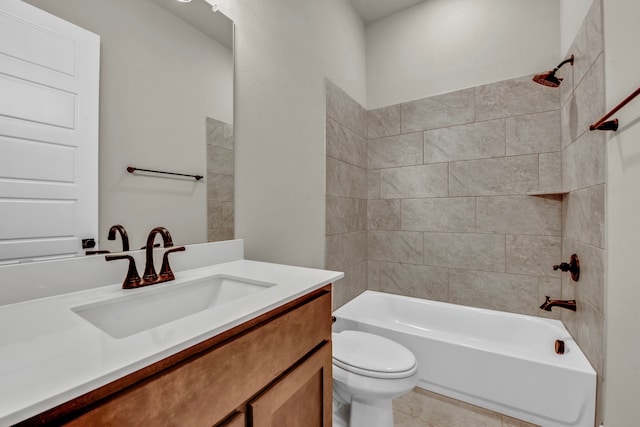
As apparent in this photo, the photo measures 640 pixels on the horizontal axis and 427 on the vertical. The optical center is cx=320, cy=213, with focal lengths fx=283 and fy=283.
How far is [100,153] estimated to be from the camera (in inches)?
37.0

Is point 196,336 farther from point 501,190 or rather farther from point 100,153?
point 501,190

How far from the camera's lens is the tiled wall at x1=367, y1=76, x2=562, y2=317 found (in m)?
2.02

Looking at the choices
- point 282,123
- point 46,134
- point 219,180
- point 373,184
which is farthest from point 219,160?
point 373,184

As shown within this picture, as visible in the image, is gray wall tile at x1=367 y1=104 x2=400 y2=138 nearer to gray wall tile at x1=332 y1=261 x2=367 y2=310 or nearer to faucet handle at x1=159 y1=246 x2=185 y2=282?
gray wall tile at x1=332 y1=261 x2=367 y2=310

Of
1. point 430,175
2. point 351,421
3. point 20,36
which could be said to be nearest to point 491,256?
point 430,175

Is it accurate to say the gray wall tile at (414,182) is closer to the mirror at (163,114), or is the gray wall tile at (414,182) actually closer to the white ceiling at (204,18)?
the mirror at (163,114)

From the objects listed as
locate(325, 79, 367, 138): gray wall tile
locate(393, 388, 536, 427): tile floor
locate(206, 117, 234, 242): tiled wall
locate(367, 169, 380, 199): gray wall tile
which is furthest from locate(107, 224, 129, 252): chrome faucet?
locate(367, 169, 380, 199): gray wall tile

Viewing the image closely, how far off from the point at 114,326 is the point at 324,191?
4.65 feet

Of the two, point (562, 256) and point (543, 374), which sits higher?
point (562, 256)

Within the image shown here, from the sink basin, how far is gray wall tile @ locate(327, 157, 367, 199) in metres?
1.10

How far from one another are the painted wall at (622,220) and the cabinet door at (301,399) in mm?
1095

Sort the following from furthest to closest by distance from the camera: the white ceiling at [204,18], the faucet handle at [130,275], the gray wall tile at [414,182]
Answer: the gray wall tile at [414,182] → the white ceiling at [204,18] → the faucet handle at [130,275]

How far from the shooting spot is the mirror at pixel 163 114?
963mm

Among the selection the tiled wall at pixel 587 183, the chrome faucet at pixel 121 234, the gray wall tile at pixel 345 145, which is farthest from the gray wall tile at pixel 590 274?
the chrome faucet at pixel 121 234
